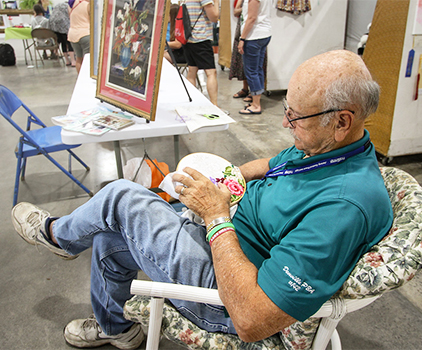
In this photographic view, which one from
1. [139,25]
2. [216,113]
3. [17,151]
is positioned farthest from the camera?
[17,151]

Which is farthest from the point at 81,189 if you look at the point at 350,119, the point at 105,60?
the point at 350,119

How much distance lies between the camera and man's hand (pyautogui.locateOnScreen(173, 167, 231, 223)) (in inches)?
42.9

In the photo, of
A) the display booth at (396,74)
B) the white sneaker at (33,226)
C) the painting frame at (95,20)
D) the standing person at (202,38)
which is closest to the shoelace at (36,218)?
the white sneaker at (33,226)

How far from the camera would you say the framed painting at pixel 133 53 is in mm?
1493

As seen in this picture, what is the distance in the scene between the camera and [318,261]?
2.57 feet

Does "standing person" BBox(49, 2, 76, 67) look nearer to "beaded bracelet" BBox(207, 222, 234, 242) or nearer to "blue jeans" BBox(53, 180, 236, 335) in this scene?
"blue jeans" BBox(53, 180, 236, 335)

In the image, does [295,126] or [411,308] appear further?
[411,308]

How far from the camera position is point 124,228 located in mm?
1118

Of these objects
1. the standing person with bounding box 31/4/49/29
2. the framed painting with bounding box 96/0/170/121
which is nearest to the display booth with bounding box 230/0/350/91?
the framed painting with bounding box 96/0/170/121

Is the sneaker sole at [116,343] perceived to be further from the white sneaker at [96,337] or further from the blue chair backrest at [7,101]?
the blue chair backrest at [7,101]

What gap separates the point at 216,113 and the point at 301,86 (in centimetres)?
87

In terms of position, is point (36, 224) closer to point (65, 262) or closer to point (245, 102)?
point (65, 262)

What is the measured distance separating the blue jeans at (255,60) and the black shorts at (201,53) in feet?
1.76

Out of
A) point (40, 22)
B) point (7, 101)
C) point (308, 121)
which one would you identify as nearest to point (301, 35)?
point (7, 101)
